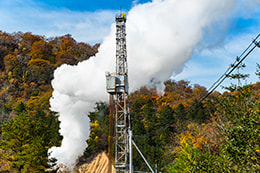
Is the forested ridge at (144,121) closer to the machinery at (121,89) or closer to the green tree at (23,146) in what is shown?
the green tree at (23,146)

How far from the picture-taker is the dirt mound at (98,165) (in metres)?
24.9

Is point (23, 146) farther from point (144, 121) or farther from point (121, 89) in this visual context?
point (144, 121)

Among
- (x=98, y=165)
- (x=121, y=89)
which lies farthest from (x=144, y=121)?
(x=121, y=89)

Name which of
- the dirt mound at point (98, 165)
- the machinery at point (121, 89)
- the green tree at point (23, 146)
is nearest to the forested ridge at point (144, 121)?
the green tree at point (23, 146)

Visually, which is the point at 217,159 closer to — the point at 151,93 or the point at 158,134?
the point at 158,134

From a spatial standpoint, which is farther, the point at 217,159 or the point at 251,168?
the point at 217,159

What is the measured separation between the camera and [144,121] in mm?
32094

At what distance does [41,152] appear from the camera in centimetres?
1662

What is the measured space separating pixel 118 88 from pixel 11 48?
153 ft

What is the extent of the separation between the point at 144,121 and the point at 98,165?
9.15 m

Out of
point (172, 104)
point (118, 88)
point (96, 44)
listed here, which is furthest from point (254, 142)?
point (96, 44)

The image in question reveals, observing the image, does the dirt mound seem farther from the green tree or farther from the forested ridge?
the green tree

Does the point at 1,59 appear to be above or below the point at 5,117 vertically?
above

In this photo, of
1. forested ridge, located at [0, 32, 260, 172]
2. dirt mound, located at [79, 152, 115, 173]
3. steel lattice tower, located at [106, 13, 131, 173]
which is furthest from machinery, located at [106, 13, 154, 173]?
dirt mound, located at [79, 152, 115, 173]
